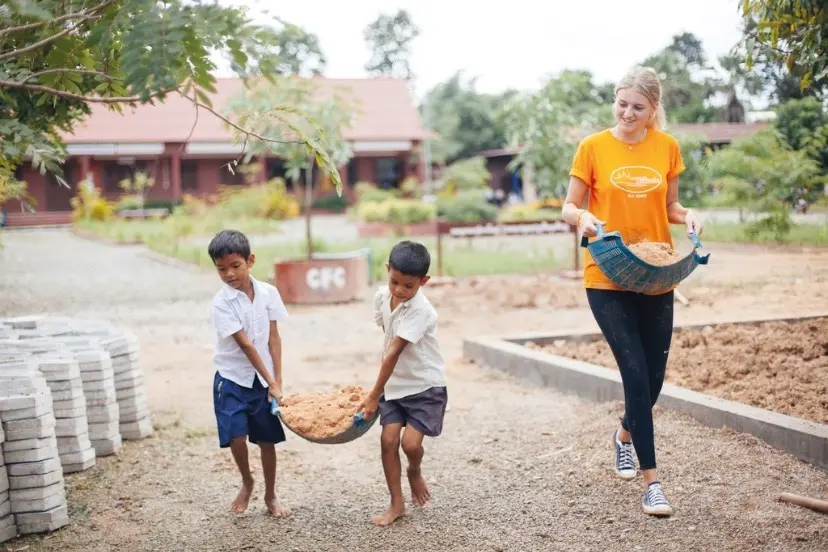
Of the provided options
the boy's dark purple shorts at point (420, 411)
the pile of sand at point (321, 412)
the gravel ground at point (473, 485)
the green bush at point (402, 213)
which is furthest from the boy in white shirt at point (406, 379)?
the green bush at point (402, 213)

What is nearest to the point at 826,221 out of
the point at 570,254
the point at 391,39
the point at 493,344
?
the point at 493,344

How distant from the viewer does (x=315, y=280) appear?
12898mm

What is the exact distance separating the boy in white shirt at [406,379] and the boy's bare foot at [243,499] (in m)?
0.67

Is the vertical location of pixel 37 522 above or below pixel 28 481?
below

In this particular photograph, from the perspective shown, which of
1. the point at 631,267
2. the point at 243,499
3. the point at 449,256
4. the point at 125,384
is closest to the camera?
the point at 631,267

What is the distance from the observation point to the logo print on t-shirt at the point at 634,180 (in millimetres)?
4191

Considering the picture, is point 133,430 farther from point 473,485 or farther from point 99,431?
point 473,485

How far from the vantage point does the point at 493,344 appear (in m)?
7.99

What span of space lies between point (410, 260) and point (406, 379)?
0.55 meters

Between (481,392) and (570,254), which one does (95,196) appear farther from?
(481,392)

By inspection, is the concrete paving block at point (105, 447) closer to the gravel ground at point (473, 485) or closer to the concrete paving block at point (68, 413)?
the gravel ground at point (473, 485)

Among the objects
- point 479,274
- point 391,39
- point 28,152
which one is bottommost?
point 479,274

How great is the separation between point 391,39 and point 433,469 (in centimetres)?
6924

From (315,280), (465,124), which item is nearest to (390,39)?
(465,124)
